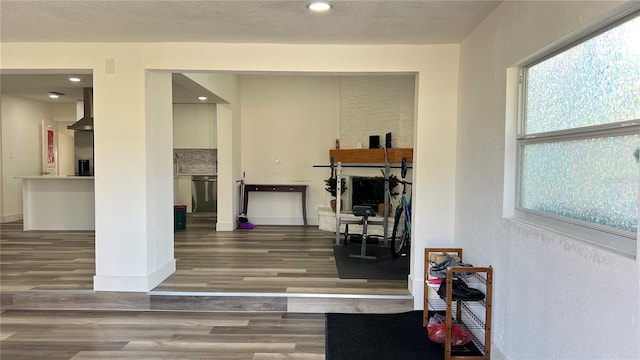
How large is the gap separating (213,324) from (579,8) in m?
3.15

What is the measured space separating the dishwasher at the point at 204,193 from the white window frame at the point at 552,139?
22.1 feet

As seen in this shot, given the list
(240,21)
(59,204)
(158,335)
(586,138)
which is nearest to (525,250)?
(586,138)

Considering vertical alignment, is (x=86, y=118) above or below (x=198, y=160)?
above

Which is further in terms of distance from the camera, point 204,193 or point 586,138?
point 204,193

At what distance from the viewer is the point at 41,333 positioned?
9.76 feet

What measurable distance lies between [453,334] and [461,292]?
1.20 feet

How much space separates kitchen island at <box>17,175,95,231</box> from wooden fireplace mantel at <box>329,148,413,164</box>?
13.5ft

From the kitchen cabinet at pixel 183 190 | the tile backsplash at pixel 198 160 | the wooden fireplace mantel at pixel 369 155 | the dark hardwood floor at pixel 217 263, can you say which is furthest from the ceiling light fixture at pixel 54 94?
the wooden fireplace mantel at pixel 369 155

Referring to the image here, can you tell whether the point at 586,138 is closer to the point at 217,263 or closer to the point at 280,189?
the point at 217,263

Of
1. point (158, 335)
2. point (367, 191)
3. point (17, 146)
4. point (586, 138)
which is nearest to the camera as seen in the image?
point (586, 138)

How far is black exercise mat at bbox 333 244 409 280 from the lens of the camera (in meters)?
3.98

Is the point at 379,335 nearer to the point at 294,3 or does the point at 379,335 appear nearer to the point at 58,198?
the point at 294,3

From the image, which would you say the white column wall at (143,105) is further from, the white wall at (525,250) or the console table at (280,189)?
the console table at (280,189)

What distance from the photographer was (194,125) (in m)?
8.08
